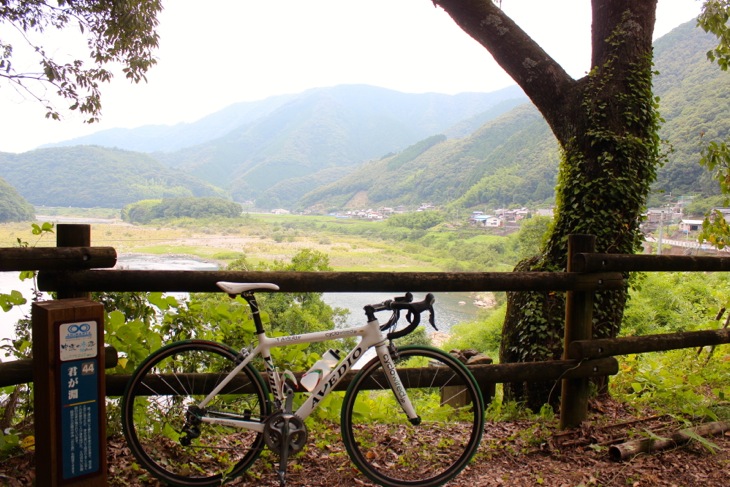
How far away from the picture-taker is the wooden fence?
100 inches

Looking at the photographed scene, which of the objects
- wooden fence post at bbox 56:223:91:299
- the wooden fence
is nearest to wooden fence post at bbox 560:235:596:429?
the wooden fence

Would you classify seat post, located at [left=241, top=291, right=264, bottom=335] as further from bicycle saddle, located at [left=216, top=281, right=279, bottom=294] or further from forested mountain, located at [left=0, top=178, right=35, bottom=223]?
forested mountain, located at [left=0, top=178, right=35, bottom=223]

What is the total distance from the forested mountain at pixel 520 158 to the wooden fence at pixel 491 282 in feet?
55.2

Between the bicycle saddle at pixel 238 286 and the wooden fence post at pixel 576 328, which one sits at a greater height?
the bicycle saddle at pixel 238 286

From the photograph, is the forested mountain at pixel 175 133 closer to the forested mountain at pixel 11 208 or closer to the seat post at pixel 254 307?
the forested mountain at pixel 11 208

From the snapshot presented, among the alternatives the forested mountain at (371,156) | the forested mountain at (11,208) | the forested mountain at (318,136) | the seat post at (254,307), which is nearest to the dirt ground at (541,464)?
the seat post at (254,307)

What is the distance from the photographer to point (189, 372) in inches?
111

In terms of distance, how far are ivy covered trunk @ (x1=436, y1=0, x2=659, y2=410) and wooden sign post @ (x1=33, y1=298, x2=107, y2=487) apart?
3.36 metres

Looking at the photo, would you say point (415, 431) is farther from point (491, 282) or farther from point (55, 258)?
point (55, 258)

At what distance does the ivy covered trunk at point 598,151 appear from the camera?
4.42 m

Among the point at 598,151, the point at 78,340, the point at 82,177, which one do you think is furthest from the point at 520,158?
the point at 78,340

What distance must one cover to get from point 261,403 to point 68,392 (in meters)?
0.86

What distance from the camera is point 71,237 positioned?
8.43ft

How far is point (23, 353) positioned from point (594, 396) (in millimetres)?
3989
